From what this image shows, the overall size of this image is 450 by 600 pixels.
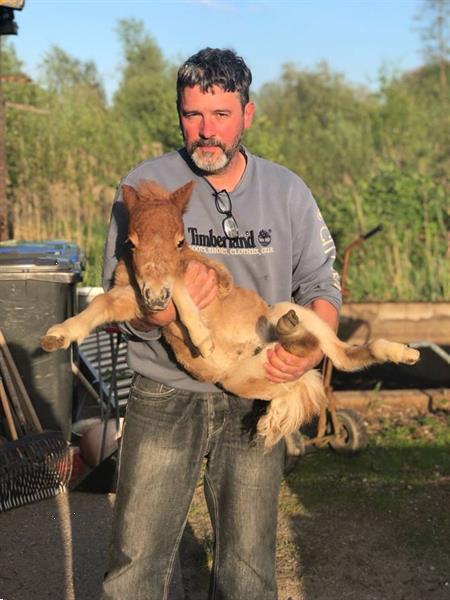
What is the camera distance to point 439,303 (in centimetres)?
904

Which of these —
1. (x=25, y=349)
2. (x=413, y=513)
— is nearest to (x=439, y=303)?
(x=413, y=513)

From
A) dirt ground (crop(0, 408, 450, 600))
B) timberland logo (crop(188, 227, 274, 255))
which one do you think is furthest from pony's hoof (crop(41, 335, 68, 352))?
dirt ground (crop(0, 408, 450, 600))

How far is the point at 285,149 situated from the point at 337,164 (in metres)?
3.14

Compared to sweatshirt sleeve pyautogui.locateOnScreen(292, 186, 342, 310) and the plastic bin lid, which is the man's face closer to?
sweatshirt sleeve pyautogui.locateOnScreen(292, 186, 342, 310)

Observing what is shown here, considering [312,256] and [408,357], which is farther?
[312,256]

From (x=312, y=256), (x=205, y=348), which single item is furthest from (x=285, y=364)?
(x=312, y=256)

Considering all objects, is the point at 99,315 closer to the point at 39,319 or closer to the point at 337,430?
the point at 39,319

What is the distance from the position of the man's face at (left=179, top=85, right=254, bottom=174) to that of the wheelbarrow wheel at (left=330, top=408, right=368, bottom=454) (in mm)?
4002

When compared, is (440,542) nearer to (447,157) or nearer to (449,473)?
(449,473)

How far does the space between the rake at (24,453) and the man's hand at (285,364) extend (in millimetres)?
3136

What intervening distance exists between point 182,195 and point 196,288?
0.40m

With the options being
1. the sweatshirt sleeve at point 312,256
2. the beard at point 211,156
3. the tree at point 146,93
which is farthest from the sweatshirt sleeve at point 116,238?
the tree at point 146,93

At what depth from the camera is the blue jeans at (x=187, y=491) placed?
120 inches

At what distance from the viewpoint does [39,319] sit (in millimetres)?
6383
